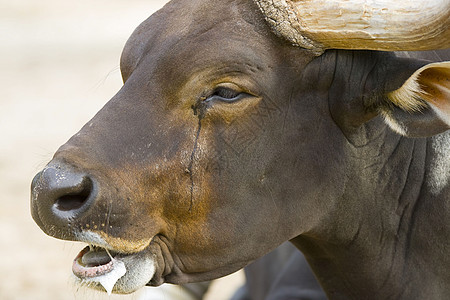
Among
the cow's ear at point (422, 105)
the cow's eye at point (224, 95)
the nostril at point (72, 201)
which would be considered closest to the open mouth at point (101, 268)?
the nostril at point (72, 201)

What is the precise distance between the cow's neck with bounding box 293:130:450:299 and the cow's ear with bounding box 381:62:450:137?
30 cm

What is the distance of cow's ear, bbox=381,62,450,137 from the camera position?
148 inches

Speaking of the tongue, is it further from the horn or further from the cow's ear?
the cow's ear

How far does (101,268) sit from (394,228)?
4.93 ft

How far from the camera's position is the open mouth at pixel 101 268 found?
3.69m

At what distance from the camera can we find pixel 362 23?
12.0ft

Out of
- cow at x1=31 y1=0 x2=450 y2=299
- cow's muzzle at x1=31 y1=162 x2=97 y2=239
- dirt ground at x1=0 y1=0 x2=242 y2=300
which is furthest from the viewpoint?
dirt ground at x1=0 y1=0 x2=242 y2=300

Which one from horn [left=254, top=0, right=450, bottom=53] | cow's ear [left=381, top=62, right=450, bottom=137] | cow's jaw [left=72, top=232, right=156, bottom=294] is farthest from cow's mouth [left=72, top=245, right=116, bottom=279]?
cow's ear [left=381, top=62, right=450, bottom=137]

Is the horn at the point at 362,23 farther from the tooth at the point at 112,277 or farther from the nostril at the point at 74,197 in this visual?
the tooth at the point at 112,277

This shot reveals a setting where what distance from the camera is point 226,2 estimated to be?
3891 millimetres

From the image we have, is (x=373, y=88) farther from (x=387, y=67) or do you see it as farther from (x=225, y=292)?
(x=225, y=292)

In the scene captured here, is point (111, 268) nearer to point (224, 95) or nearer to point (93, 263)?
point (93, 263)

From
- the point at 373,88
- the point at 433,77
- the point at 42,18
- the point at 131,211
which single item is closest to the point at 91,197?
the point at 131,211

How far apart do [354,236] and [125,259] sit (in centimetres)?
119
